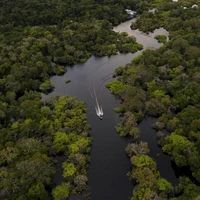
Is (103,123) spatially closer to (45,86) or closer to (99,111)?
(99,111)

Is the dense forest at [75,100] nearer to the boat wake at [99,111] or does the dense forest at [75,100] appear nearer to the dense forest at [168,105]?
the dense forest at [168,105]

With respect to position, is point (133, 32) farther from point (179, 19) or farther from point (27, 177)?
point (27, 177)

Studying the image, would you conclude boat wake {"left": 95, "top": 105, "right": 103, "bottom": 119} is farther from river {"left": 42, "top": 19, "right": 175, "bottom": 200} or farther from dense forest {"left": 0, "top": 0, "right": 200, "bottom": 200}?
dense forest {"left": 0, "top": 0, "right": 200, "bottom": 200}

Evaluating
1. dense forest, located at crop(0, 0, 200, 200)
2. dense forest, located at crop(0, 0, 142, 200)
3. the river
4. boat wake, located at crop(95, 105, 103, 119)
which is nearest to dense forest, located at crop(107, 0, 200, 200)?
dense forest, located at crop(0, 0, 200, 200)

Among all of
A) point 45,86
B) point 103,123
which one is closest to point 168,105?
point 103,123

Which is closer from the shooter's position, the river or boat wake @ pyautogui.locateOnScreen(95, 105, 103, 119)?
the river

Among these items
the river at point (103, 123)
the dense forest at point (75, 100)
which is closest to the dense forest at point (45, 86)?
the dense forest at point (75, 100)

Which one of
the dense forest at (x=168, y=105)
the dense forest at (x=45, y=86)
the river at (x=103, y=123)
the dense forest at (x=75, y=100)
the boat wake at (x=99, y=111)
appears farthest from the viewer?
the boat wake at (x=99, y=111)
